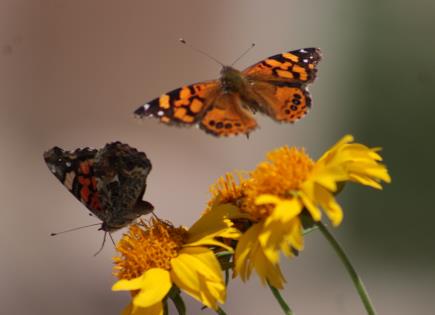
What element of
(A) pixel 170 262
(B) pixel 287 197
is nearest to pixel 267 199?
(B) pixel 287 197

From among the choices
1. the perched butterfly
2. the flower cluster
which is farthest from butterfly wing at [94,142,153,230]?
the flower cluster

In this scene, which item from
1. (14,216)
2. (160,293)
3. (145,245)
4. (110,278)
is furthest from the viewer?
(14,216)

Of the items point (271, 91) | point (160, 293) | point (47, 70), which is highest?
point (47, 70)

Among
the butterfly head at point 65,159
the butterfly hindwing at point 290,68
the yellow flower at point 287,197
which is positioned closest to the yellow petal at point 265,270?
the yellow flower at point 287,197

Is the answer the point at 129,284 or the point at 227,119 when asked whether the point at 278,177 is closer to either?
the point at 227,119

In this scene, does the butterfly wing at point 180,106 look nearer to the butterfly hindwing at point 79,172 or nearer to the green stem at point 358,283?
the butterfly hindwing at point 79,172

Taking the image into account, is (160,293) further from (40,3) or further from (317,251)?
(40,3)

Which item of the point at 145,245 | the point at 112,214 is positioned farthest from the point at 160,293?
the point at 112,214
